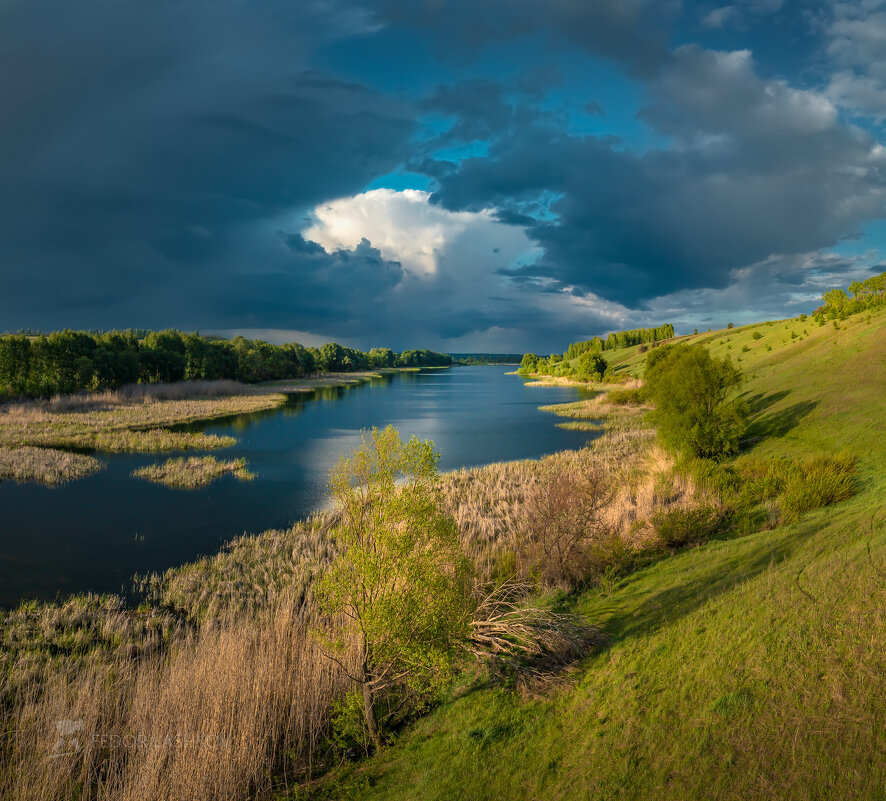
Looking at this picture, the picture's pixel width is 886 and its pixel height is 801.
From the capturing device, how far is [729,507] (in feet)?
70.4

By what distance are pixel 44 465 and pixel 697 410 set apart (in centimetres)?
4702

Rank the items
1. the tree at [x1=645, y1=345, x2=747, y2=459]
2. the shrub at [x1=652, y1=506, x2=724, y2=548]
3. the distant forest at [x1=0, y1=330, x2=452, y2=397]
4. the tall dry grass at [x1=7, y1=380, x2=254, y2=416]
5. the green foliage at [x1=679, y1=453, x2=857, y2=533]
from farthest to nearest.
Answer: the distant forest at [x1=0, y1=330, x2=452, y2=397] < the tall dry grass at [x1=7, y1=380, x2=254, y2=416] < the tree at [x1=645, y1=345, x2=747, y2=459] < the green foliage at [x1=679, y1=453, x2=857, y2=533] < the shrub at [x1=652, y1=506, x2=724, y2=548]

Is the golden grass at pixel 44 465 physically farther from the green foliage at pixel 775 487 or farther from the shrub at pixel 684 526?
the green foliage at pixel 775 487

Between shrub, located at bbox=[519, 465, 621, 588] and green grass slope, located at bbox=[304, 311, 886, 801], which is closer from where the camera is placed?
green grass slope, located at bbox=[304, 311, 886, 801]

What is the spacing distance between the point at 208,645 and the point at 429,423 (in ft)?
190

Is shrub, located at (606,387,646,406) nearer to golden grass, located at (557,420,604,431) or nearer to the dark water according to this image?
golden grass, located at (557,420,604,431)

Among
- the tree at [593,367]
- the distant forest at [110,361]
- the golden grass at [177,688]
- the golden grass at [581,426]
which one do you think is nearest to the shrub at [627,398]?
the golden grass at [581,426]

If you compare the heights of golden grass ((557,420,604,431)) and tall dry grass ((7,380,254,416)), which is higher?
tall dry grass ((7,380,254,416))

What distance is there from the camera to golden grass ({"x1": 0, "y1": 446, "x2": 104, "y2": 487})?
36.2 m

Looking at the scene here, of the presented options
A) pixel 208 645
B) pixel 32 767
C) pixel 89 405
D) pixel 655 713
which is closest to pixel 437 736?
pixel 655 713

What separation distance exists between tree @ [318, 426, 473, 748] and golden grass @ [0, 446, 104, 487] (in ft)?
113

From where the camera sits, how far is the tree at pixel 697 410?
3322cm

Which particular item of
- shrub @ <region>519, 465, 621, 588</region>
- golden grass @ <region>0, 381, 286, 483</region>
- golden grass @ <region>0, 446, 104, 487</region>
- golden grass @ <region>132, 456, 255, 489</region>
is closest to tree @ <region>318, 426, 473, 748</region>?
shrub @ <region>519, 465, 621, 588</region>

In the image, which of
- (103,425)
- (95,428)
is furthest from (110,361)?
(95,428)
